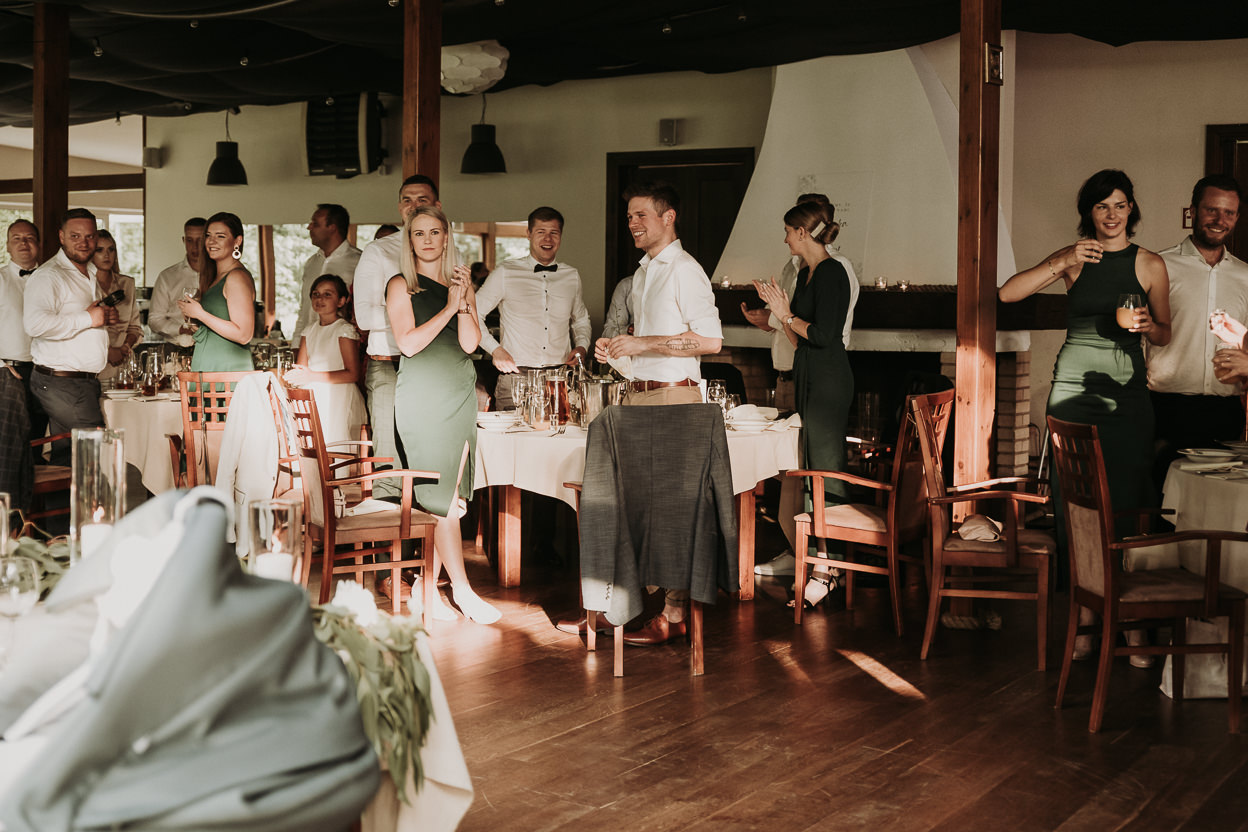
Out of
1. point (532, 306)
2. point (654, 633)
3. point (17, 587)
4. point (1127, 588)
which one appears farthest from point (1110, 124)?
point (17, 587)

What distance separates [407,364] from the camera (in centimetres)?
506

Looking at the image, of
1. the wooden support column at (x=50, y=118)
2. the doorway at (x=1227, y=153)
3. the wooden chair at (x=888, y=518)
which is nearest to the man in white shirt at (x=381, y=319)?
the wooden chair at (x=888, y=518)

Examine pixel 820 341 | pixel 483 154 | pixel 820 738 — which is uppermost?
pixel 483 154

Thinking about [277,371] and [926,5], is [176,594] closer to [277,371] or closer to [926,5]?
[277,371]

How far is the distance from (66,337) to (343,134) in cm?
560

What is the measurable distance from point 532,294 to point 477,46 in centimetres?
257

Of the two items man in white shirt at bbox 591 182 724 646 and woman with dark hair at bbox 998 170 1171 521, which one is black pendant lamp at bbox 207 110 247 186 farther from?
woman with dark hair at bbox 998 170 1171 521

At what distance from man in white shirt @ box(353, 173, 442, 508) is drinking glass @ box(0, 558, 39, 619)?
3.21 meters

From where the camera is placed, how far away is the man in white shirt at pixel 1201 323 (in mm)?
5180

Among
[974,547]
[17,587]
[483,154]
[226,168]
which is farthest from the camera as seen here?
[226,168]

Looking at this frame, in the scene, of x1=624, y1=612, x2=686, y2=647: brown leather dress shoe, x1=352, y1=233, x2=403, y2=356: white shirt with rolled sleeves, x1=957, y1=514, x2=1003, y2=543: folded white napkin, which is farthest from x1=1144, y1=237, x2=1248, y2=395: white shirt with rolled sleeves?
x1=352, y1=233, x2=403, y2=356: white shirt with rolled sleeves

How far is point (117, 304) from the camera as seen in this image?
742 cm

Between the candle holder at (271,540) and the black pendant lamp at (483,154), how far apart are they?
28.4 ft

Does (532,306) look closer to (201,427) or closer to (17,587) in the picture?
(201,427)
